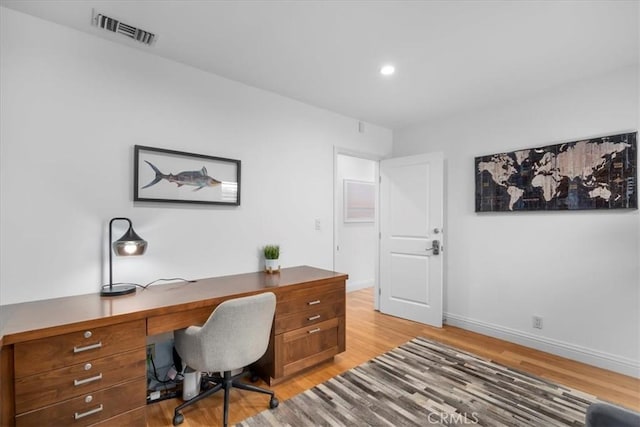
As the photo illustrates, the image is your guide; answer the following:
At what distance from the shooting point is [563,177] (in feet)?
9.02

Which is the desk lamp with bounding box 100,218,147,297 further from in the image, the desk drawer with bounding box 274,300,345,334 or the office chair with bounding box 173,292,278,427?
the desk drawer with bounding box 274,300,345,334

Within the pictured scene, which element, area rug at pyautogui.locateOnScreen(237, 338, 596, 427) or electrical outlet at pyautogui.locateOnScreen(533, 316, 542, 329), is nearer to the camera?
area rug at pyautogui.locateOnScreen(237, 338, 596, 427)

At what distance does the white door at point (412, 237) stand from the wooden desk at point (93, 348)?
200cm

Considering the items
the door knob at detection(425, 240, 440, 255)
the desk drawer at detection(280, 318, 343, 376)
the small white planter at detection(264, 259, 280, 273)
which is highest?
the door knob at detection(425, 240, 440, 255)

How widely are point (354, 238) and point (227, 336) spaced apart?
3575 mm

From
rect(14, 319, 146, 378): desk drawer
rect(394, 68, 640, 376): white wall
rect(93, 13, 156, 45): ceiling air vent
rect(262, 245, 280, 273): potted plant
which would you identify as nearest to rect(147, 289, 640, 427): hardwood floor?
rect(394, 68, 640, 376): white wall

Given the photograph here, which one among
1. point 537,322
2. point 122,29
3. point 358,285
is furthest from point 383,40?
point 358,285

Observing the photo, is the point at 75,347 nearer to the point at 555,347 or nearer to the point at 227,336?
the point at 227,336

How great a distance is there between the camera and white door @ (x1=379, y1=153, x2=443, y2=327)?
11.4 ft

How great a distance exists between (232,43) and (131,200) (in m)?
1.32

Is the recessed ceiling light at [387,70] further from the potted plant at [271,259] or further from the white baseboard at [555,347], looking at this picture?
the white baseboard at [555,347]

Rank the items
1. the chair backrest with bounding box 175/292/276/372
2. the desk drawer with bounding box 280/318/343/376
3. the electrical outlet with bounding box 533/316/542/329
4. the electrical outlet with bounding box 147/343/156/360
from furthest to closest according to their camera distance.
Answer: the electrical outlet with bounding box 533/316/542/329, the desk drawer with bounding box 280/318/343/376, the electrical outlet with bounding box 147/343/156/360, the chair backrest with bounding box 175/292/276/372

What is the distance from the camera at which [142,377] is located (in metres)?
1.65

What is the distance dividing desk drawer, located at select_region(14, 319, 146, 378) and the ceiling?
5.95ft
